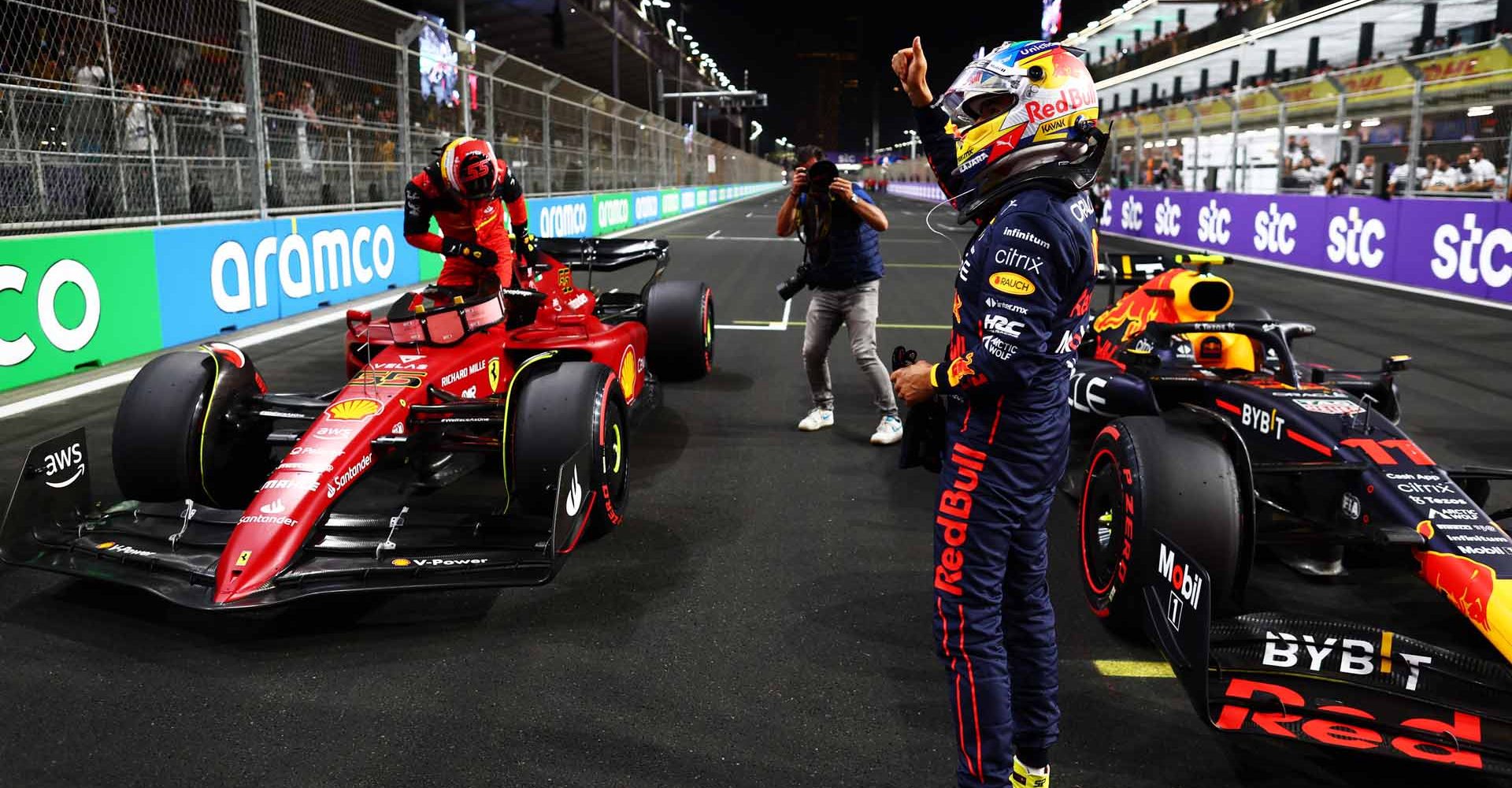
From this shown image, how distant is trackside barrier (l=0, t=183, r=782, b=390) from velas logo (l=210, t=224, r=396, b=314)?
0.04ft

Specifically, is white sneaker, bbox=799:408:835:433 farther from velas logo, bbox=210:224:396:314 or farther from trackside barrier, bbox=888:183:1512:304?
trackside barrier, bbox=888:183:1512:304

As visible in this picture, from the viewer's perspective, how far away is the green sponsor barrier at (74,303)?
6371 millimetres

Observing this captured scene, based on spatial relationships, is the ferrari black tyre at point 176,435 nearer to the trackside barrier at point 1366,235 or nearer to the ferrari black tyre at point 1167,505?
the ferrari black tyre at point 1167,505

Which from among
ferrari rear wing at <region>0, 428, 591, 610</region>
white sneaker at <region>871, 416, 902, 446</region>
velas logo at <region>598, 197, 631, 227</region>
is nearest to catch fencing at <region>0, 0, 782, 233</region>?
ferrari rear wing at <region>0, 428, 591, 610</region>

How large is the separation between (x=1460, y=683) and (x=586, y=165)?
1942 cm

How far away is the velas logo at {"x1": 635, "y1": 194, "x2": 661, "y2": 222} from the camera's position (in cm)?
2633

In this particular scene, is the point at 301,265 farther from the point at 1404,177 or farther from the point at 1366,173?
the point at 1366,173

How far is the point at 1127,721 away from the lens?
2814mm

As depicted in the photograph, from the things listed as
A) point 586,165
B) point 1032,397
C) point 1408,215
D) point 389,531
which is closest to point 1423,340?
point 1408,215

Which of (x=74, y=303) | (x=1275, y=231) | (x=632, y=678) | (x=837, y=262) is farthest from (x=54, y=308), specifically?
(x=1275, y=231)

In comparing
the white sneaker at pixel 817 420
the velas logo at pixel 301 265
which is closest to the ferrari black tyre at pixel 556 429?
the white sneaker at pixel 817 420

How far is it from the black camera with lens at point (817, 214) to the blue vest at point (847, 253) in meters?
0.04

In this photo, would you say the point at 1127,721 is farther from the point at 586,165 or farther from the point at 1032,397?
the point at 586,165

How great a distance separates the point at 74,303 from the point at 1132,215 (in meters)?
21.6
